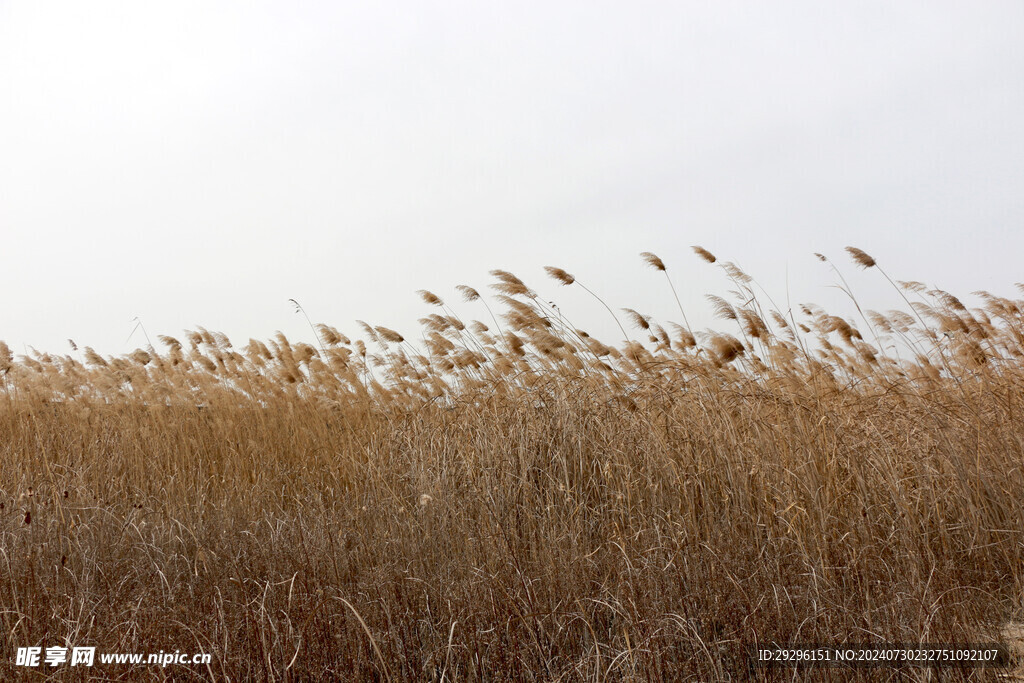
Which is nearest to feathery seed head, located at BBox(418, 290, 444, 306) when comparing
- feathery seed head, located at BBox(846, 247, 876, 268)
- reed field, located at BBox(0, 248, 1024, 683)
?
reed field, located at BBox(0, 248, 1024, 683)

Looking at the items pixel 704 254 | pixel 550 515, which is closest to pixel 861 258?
pixel 704 254

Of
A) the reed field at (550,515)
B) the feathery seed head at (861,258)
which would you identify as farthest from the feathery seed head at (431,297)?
the feathery seed head at (861,258)

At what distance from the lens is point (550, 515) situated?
11.6 ft

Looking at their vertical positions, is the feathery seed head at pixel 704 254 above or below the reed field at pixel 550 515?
above

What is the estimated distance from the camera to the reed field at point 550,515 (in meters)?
2.36

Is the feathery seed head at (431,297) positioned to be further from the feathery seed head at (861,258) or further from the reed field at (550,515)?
the feathery seed head at (861,258)

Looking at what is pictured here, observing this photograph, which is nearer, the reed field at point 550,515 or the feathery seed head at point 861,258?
the reed field at point 550,515

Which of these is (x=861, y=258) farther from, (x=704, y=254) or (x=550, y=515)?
(x=550, y=515)

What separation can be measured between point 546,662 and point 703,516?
1.45 m

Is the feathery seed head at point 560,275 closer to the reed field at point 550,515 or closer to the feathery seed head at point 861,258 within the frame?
the reed field at point 550,515

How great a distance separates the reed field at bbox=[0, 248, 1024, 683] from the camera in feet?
7.75

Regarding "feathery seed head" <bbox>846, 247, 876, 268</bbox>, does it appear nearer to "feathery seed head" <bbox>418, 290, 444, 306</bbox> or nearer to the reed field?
the reed field

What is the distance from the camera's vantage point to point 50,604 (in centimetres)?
274

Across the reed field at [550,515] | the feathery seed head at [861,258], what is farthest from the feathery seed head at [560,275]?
the feathery seed head at [861,258]
